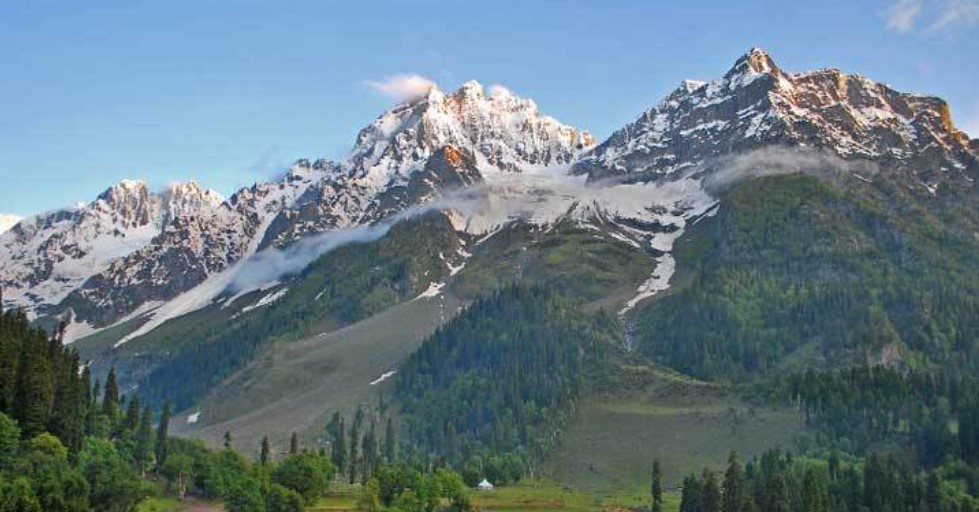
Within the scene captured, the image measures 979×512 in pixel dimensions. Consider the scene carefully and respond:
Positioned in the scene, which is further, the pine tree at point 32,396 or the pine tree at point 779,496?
the pine tree at point 779,496

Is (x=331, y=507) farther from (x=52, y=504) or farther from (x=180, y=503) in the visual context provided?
(x=52, y=504)

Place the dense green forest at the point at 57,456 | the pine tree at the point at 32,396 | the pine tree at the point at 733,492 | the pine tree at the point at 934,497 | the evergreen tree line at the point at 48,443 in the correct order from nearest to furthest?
1. the evergreen tree line at the point at 48,443
2. the dense green forest at the point at 57,456
3. the pine tree at the point at 32,396
4. the pine tree at the point at 733,492
5. the pine tree at the point at 934,497

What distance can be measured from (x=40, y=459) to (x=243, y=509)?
34202mm

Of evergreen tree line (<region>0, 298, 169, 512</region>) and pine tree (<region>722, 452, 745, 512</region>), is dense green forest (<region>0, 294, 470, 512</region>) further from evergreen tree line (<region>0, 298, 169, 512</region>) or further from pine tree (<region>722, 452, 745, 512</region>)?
pine tree (<region>722, 452, 745, 512</region>)

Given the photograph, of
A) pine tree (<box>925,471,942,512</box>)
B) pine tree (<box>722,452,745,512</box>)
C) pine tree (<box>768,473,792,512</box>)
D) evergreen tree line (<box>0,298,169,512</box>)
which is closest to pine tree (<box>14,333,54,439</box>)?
evergreen tree line (<box>0,298,169,512</box>)

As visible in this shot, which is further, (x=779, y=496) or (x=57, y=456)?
(x=779, y=496)

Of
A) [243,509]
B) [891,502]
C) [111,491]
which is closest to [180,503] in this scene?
[243,509]

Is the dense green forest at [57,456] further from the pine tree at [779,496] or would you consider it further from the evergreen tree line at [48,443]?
the pine tree at [779,496]

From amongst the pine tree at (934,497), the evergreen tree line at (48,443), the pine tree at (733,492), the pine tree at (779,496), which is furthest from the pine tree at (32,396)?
the pine tree at (934,497)

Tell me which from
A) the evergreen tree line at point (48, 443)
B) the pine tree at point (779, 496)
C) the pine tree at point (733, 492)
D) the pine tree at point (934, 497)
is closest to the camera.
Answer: the evergreen tree line at point (48, 443)

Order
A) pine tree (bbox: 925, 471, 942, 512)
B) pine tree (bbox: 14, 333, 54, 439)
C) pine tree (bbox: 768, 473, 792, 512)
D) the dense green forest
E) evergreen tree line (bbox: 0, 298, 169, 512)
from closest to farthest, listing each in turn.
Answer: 1. evergreen tree line (bbox: 0, 298, 169, 512)
2. the dense green forest
3. pine tree (bbox: 14, 333, 54, 439)
4. pine tree (bbox: 768, 473, 792, 512)
5. pine tree (bbox: 925, 471, 942, 512)

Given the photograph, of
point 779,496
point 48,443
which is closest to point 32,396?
point 48,443

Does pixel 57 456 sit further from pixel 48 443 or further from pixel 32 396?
pixel 32 396

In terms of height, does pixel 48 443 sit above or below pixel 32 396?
below
